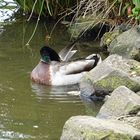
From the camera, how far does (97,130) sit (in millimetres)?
5480

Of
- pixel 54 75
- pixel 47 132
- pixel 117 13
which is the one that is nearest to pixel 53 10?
pixel 117 13

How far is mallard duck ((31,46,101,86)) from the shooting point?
28.1ft

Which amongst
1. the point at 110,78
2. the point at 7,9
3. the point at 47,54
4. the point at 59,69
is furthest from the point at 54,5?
the point at 110,78

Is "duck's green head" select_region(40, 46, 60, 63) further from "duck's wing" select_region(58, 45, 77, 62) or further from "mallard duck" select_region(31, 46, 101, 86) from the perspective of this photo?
"duck's wing" select_region(58, 45, 77, 62)

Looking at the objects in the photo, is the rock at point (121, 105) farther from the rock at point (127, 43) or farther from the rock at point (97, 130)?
the rock at point (127, 43)

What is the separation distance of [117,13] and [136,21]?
0.54m

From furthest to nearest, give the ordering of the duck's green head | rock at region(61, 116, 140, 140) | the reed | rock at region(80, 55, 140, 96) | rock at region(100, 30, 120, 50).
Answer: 1. the reed
2. rock at region(100, 30, 120, 50)
3. the duck's green head
4. rock at region(80, 55, 140, 96)
5. rock at region(61, 116, 140, 140)

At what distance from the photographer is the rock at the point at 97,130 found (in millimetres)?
5422

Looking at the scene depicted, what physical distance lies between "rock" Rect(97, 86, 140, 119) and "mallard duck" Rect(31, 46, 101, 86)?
1.90 m

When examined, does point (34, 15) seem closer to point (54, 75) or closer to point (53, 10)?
point (53, 10)

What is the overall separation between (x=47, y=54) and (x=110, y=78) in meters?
1.64

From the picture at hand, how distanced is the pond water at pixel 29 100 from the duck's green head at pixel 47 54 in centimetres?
34

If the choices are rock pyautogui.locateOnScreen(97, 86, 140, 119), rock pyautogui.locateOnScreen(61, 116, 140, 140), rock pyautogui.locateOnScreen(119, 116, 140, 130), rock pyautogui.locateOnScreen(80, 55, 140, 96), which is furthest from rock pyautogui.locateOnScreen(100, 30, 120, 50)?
rock pyautogui.locateOnScreen(61, 116, 140, 140)

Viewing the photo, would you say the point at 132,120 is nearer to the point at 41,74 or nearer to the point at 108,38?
the point at 41,74
